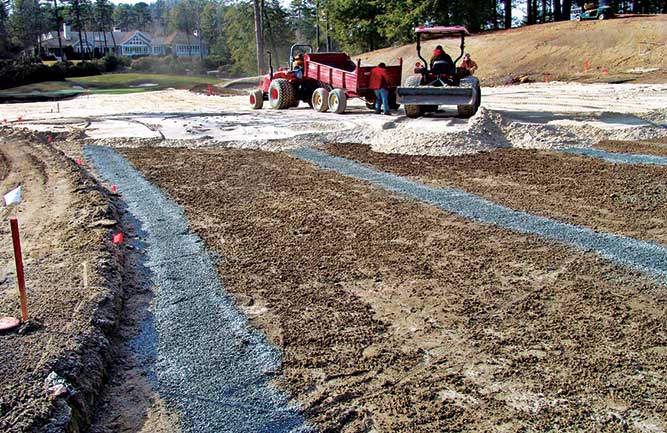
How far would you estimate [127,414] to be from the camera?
366 cm

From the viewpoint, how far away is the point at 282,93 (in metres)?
20.0

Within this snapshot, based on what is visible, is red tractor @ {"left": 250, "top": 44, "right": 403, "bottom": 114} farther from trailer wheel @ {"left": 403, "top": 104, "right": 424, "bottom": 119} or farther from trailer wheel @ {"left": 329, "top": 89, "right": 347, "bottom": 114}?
trailer wheel @ {"left": 403, "top": 104, "right": 424, "bottom": 119}

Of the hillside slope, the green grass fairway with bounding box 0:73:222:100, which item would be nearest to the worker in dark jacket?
the hillside slope

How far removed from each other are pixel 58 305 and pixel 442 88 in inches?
484

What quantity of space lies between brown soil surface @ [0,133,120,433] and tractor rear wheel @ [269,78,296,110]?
11.5m

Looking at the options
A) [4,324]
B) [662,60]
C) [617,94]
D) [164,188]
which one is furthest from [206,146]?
[662,60]

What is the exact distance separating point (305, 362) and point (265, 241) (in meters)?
2.79

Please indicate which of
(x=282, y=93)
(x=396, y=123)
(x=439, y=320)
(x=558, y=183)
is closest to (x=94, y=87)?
(x=282, y=93)

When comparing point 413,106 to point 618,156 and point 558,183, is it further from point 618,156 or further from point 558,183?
point 558,183

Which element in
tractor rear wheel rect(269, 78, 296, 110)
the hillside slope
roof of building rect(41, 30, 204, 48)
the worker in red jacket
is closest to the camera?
the worker in red jacket

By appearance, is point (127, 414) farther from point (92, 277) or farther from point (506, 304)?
point (506, 304)

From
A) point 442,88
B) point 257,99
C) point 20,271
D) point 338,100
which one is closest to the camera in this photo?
point 20,271

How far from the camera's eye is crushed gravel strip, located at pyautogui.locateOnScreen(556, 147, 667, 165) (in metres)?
10.7

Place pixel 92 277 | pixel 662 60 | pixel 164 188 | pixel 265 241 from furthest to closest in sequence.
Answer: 1. pixel 662 60
2. pixel 164 188
3. pixel 265 241
4. pixel 92 277
